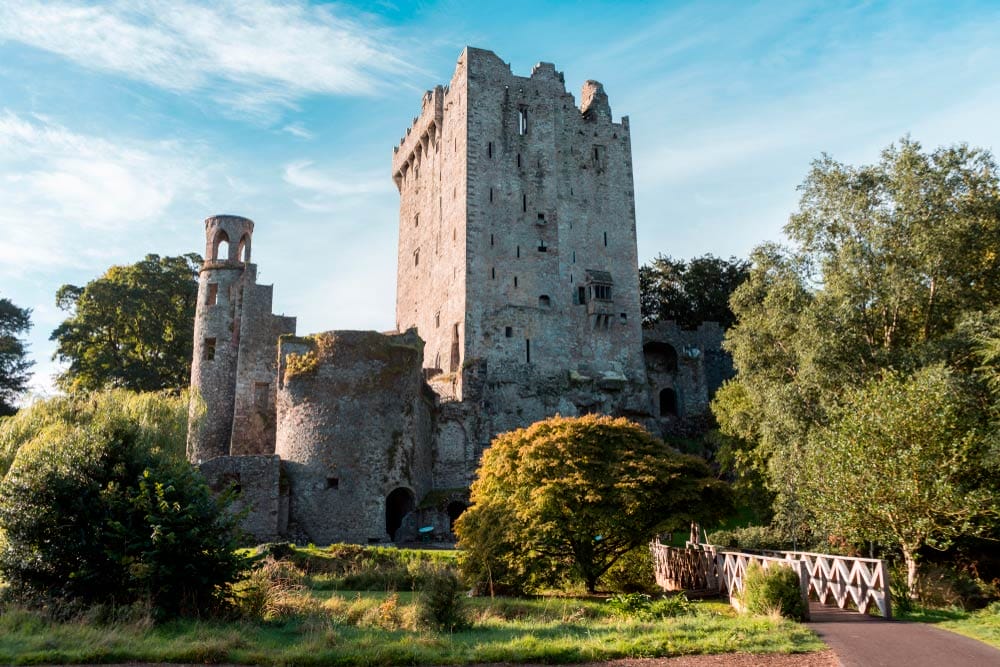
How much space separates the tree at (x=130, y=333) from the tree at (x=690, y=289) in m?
28.3

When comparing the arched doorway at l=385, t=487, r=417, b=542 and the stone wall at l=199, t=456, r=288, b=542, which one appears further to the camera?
the arched doorway at l=385, t=487, r=417, b=542

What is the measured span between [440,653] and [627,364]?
3517 cm

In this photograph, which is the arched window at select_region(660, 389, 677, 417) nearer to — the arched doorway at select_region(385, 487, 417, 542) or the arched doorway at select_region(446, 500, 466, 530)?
the arched doorway at select_region(446, 500, 466, 530)

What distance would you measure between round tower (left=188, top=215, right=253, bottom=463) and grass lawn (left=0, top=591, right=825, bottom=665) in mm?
23685

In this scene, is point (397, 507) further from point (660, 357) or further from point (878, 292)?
point (660, 357)

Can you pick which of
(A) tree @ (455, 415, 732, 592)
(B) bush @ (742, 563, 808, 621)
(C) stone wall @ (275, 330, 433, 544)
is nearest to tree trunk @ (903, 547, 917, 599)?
(A) tree @ (455, 415, 732, 592)

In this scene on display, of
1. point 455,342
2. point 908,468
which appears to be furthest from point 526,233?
point 908,468

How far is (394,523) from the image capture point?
34219 millimetres

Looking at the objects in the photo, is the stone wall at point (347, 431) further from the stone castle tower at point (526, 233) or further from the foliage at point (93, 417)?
the stone castle tower at point (526, 233)

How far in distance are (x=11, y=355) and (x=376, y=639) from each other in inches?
1585

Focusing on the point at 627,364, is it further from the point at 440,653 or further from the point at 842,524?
the point at 440,653

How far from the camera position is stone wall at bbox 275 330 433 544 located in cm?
3048

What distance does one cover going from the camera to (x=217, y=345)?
126 feet

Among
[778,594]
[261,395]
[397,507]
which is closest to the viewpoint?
[778,594]
